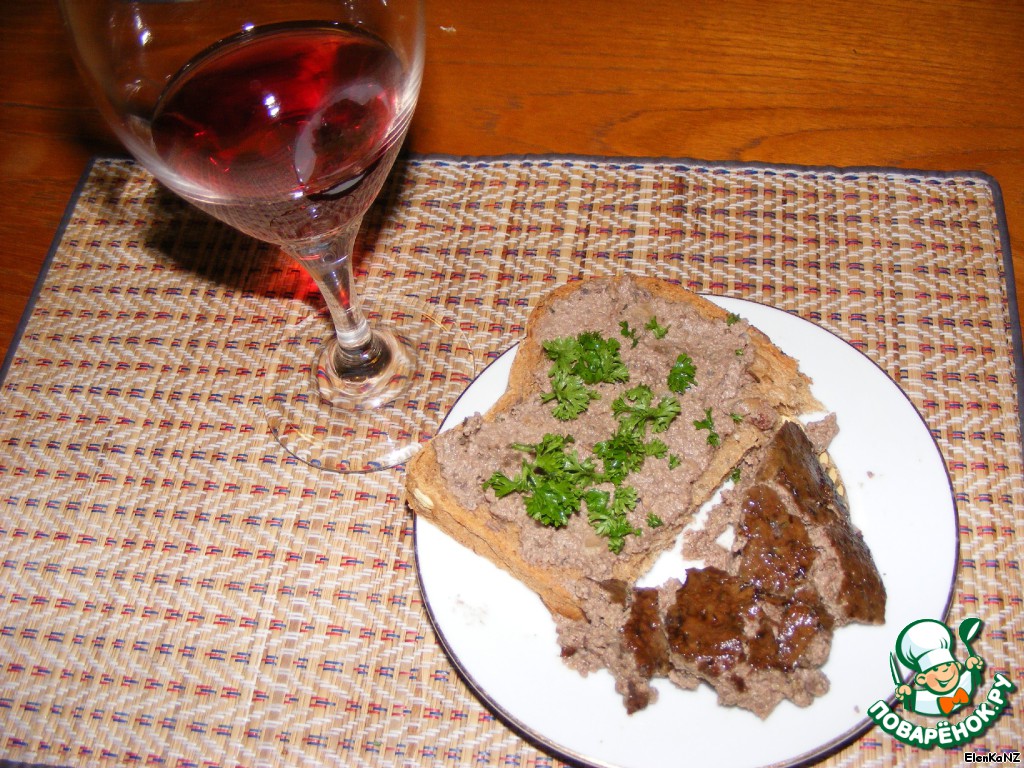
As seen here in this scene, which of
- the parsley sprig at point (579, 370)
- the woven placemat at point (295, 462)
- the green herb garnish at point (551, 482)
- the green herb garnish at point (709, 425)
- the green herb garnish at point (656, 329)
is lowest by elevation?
the woven placemat at point (295, 462)

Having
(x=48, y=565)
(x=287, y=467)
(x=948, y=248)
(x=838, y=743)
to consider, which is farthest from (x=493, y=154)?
(x=838, y=743)

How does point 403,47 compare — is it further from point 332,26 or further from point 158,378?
point 158,378

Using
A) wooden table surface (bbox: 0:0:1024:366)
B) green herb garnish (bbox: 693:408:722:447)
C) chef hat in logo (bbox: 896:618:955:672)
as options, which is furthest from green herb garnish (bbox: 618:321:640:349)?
wooden table surface (bbox: 0:0:1024:366)

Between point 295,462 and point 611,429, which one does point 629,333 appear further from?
point 295,462

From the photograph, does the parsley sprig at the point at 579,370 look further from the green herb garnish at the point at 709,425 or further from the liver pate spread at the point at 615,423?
the green herb garnish at the point at 709,425

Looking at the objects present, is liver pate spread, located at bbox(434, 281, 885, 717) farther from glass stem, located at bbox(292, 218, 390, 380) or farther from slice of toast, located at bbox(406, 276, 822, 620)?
glass stem, located at bbox(292, 218, 390, 380)

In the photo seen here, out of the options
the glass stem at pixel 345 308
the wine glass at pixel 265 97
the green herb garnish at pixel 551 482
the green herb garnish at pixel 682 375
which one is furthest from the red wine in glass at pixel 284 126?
the green herb garnish at pixel 682 375
